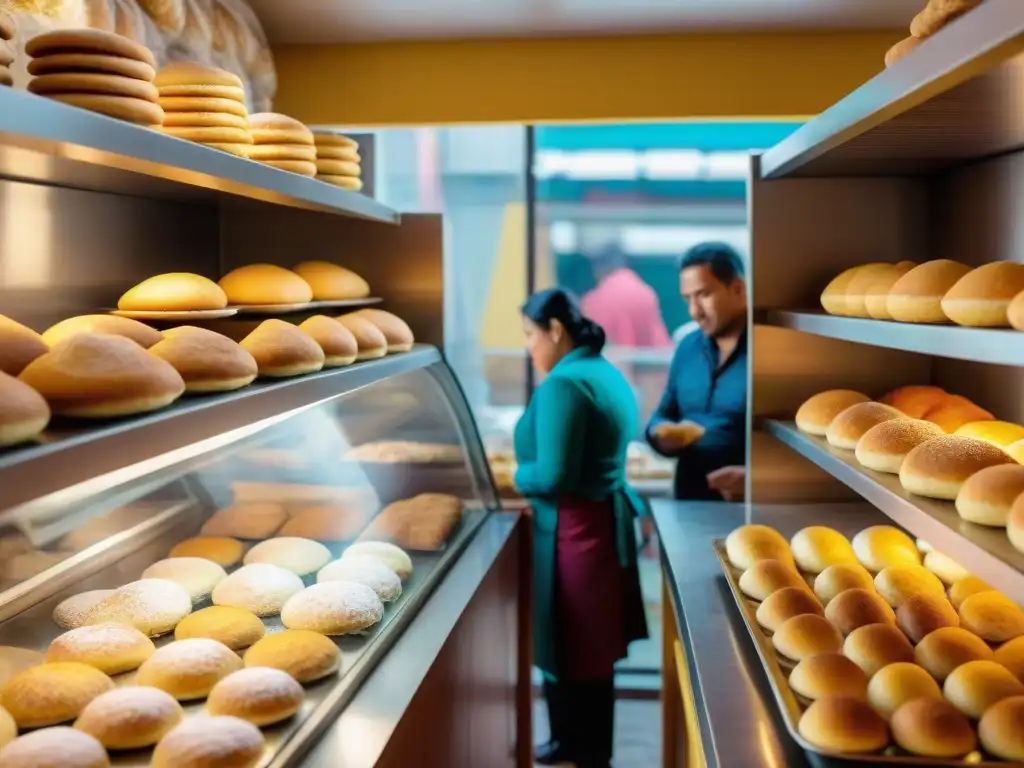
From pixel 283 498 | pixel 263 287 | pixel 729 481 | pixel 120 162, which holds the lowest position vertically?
pixel 729 481

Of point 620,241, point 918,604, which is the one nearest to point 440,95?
point 620,241

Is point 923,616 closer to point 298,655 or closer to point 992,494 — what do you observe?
point 992,494

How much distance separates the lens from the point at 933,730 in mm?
1343

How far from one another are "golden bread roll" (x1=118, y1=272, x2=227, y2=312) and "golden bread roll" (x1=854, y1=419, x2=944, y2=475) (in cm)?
127

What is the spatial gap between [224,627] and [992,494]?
4.00 feet

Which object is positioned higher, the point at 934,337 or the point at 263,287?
the point at 263,287

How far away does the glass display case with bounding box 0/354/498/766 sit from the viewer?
4.86 feet

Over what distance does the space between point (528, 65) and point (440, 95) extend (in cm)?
38

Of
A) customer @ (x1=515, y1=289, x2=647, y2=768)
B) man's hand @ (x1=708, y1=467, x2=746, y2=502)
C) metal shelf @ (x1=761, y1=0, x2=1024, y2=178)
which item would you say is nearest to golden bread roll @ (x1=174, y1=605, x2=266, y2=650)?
metal shelf @ (x1=761, y1=0, x2=1024, y2=178)

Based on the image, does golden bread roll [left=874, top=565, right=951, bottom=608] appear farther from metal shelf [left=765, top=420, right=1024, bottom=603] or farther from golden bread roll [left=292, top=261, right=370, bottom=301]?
golden bread roll [left=292, top=261, right=370, bottom=301]

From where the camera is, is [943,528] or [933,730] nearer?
[933,730]

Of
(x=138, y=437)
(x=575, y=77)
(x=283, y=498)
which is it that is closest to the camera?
(x=138, y=437)

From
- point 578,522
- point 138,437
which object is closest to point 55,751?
point 138,437

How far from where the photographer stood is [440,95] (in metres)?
4.27
